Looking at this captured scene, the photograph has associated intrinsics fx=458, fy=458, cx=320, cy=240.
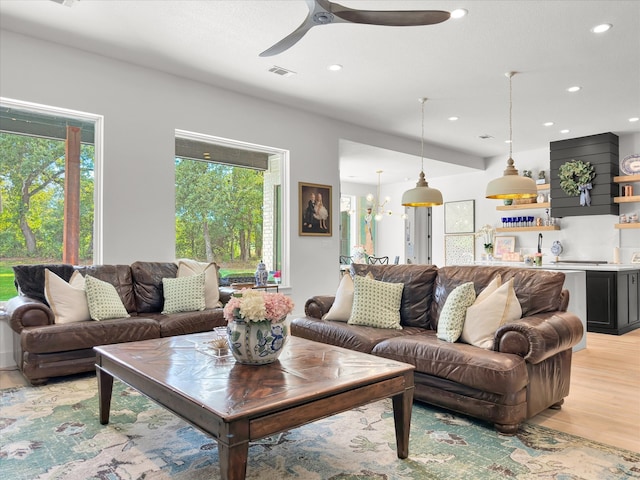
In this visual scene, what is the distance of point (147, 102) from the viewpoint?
4.92m

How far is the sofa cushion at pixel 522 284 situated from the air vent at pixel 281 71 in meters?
A: 2.77

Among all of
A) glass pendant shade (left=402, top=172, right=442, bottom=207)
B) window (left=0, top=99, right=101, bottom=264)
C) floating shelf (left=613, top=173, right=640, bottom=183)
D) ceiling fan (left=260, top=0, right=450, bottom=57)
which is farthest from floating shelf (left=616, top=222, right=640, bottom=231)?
window (left=0, top=99, right=101, bottom=264)

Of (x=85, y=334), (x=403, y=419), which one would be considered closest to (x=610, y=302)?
(x=403, y=419)

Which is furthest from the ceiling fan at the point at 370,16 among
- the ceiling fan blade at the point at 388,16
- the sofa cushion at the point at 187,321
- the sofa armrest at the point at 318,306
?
the sofa cushion at the point at 187,321

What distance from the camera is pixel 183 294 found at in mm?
4484

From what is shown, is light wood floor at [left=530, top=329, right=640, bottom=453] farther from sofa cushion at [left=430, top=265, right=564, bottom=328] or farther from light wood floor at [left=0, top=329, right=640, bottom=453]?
sofa cushion at [left=430, top=265, right=564, bottom=328]

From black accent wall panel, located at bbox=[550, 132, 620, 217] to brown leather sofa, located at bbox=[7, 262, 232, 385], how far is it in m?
6.21

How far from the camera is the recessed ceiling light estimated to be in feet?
12.7

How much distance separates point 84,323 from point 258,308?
7.20 ft

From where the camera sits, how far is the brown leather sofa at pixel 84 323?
3.47 m

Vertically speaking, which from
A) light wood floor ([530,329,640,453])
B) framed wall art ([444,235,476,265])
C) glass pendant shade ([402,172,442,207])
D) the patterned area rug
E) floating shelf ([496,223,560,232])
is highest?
glass pendant shade ([402,172,442,207])

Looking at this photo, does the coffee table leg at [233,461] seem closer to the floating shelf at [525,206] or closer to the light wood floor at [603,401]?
the light wood floor at [603,401]

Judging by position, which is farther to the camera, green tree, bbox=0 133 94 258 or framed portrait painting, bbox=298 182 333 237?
framed portrait painting, bbox=298 182 333 237

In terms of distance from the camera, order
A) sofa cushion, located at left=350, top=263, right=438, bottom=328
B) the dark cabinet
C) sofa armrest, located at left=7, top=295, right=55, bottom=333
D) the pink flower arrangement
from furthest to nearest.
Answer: the dark cabinet, sofa cushion, located at left=350, top=263, right=438, bottom=328, sofa armrest, located at left=7, top=295, right=55, bottom=333, the pink flower arrangement
